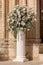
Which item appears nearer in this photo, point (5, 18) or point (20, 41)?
point (20, 41)

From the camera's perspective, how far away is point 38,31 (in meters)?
9.24

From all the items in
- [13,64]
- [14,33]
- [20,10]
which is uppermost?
[20,10]

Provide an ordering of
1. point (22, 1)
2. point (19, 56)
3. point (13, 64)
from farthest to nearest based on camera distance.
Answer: point (22, 1) < point (19, 56) < point (13, 64)

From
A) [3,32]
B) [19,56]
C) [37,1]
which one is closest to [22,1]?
[37,1]

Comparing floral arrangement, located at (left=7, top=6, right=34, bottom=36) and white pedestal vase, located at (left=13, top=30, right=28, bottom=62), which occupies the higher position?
floral arrangement, located at (left=7, top=6, right=34, bottom=36)

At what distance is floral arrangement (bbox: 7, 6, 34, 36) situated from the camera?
8.67m

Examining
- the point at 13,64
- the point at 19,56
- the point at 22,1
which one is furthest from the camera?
the point at 22,1

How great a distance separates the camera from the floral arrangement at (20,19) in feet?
28.5

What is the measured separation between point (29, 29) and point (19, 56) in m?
0.74

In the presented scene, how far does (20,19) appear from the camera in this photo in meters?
8.66

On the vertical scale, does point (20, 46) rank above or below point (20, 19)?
below

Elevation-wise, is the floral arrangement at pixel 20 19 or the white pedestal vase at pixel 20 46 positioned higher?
the floral arrangement at pixel 20 19

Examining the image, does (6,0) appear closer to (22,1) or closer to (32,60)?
(22,1)

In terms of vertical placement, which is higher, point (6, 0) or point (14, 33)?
point (6, 0)
